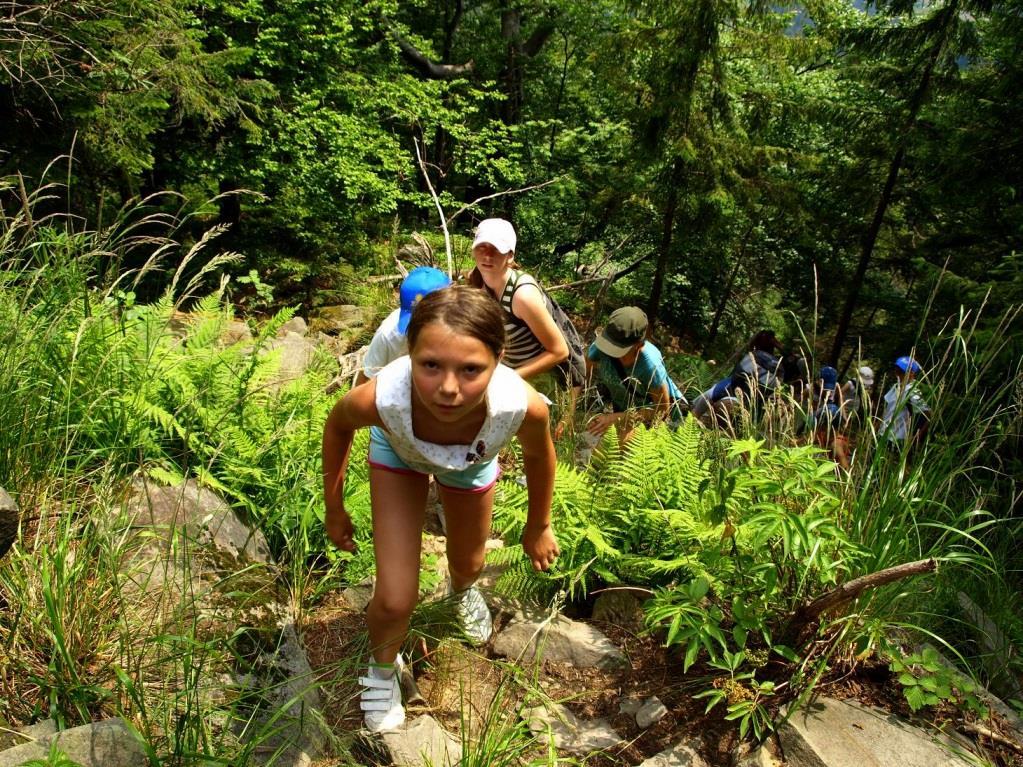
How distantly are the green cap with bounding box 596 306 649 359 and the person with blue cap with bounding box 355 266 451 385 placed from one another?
1746 mm

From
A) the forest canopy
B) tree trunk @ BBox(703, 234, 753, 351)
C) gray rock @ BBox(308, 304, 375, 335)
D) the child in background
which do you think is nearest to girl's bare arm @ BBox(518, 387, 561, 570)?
the child in background

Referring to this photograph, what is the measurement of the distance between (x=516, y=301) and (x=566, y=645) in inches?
69.1

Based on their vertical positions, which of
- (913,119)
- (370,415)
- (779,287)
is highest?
(913,119)

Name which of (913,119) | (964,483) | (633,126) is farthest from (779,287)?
(964,483)

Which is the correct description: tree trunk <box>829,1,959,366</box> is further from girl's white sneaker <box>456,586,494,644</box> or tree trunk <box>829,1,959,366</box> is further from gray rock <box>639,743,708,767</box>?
gray rock <box>639,743,708,767</box>

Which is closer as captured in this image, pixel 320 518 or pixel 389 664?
pixel 389 664

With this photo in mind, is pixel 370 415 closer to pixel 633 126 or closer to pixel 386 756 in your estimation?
pixel 386 756

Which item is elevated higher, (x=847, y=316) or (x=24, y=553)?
(x=24, y=553)

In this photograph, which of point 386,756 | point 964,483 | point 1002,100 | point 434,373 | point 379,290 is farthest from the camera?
point 379,290

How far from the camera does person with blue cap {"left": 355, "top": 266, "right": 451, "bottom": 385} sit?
8.64ft

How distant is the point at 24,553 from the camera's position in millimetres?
1836

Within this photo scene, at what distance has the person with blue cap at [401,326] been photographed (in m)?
2.63

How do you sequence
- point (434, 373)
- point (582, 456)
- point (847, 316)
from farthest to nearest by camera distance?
point (847, 316) < point (582, 456) < point (434, 373)

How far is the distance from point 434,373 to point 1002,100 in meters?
8.36
